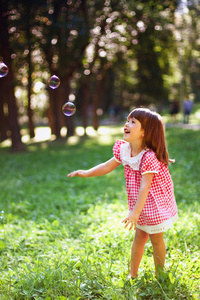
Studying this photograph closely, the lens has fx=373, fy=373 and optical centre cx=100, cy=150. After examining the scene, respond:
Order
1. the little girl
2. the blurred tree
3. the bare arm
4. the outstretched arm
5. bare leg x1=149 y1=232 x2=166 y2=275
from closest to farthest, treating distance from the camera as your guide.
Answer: the bare arm → the little girl → bare leg x1=149 y1=232 x2=166 y2=275 → the outstretched arm → the blurred tree

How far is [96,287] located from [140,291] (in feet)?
1.37

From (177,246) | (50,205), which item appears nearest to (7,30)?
(50,205)

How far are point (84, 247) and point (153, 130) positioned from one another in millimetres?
1931

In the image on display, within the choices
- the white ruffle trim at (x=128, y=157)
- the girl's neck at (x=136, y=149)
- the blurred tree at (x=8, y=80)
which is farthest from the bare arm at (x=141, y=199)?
the blurred tree at (x=8, y=80)

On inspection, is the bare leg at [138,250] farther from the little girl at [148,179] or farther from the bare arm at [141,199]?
the bare arm at [141,199]

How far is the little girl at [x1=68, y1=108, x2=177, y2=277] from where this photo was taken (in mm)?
3336

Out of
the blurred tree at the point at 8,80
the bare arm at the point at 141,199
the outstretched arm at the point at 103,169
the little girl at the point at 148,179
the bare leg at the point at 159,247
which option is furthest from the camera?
the blurred tree at the point at 8,80

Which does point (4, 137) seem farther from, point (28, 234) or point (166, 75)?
point (28, 234)

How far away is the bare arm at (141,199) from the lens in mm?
3205

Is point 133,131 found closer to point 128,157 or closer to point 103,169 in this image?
point 128,157

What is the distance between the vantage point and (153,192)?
3381 mm

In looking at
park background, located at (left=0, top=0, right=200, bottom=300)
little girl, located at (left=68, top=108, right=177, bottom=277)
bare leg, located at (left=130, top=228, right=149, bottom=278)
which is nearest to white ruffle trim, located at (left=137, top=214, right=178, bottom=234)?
little girl, located at (left=68, top=108, right=177, bottom=277)

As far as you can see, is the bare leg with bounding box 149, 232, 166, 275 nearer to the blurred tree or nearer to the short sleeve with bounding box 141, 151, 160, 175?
the short sleeve with bounding box 141, 151, 160, 175

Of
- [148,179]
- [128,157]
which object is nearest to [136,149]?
[128,157]
